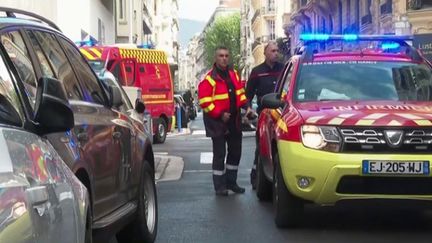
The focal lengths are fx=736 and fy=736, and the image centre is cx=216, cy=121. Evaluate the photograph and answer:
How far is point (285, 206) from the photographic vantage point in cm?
675

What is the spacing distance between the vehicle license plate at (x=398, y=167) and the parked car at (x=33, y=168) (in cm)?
307

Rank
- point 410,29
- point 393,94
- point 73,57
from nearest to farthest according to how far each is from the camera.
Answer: point 73,57, point 393,94, point 410,29

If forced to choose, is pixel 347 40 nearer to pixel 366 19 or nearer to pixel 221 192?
pixel 221 192

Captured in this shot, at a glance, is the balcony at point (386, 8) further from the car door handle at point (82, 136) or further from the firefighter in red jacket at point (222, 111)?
the car door handle at point (82, 136)

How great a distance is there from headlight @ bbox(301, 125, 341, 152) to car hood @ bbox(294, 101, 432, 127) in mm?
56

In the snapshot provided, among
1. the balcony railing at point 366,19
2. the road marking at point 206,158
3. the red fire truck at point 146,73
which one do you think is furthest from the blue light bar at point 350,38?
the balcony railing at point 366,19

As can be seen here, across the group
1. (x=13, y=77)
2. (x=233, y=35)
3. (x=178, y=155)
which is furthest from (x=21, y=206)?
(x=233, y=35)

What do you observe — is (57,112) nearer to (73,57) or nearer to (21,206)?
(21,206)

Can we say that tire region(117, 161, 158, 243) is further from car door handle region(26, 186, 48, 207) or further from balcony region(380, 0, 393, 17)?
balcony region(380, 0, 393, 17)

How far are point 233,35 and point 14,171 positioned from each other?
101m

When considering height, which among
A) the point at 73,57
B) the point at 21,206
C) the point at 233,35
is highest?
the point at 233,35

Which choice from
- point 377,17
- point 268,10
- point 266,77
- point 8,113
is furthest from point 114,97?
point 268,10

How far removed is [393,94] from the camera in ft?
23.8

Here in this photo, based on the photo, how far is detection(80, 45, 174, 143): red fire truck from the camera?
17.9m
